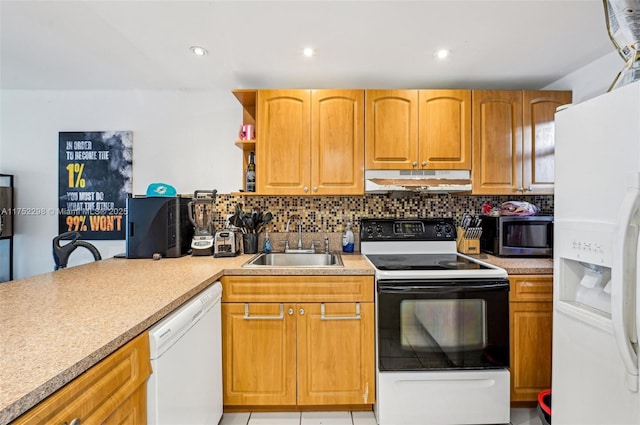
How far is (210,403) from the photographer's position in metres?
1.46

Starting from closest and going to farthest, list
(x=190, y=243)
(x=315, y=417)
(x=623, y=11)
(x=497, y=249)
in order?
1. (x=623, y=11)
2. (x=315, y=417)
3. (x=497, y=249)
4. (x=190, y=243)

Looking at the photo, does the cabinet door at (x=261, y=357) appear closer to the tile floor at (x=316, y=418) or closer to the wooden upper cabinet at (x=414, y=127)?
the tile floor at (x=316, y=418)

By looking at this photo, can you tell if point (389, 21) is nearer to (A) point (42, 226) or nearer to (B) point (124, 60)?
(B) point (124, 60)

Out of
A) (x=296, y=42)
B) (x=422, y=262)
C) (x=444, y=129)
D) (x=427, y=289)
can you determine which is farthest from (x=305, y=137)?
(x=427, y=289)

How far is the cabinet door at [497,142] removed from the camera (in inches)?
82.6

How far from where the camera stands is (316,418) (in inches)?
68.5

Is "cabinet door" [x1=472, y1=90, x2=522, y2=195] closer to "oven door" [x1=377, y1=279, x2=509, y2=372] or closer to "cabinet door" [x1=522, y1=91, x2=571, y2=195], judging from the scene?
"cabinet door" [x1=522, y1=91, x2=571, y2=195]

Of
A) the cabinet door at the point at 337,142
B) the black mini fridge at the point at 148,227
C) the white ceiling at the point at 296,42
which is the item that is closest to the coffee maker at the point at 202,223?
the black mini fridge at the point at 148,227

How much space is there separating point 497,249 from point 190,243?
2.20 meters

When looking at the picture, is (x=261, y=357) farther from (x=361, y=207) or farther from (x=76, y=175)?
(x=76, y=175)

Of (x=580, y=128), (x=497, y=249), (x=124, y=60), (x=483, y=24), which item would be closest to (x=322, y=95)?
(x=483, y=24)

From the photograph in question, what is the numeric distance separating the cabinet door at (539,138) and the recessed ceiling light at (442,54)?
0.73 meters

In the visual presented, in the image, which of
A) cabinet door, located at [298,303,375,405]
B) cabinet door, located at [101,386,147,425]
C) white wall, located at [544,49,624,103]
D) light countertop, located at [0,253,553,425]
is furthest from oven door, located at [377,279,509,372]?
white wall, located at [544,49,624,103]

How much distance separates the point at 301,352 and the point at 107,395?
1.09 meters
